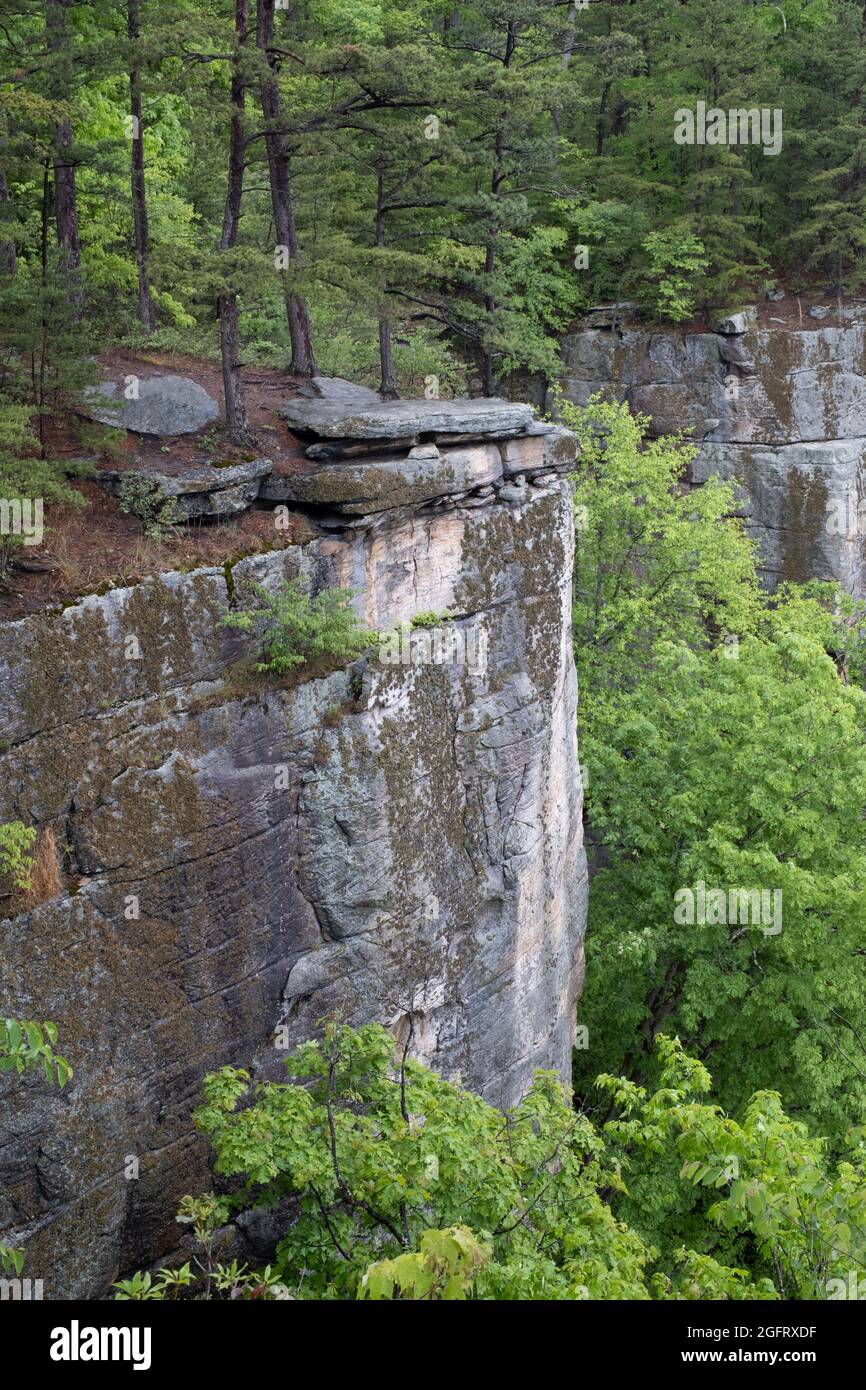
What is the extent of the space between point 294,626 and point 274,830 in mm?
2110

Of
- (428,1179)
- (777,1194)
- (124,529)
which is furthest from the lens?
(124,529)

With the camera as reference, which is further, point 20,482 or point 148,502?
point 148,502

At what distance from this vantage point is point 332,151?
14.4m

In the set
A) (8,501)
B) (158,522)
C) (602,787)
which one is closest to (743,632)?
(602,787)

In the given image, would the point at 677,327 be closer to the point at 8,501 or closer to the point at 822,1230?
the point at 8,501

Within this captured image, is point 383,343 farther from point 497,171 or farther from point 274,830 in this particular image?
point 274,830

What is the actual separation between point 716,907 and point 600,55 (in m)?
22.2

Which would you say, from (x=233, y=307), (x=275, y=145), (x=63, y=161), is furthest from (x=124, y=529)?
(x=63, y=161)

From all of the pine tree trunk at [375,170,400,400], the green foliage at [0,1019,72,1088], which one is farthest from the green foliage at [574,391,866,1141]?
the green foliage at [0,1019,72,1088]

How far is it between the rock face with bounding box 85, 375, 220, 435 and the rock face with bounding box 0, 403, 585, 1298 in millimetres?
2147

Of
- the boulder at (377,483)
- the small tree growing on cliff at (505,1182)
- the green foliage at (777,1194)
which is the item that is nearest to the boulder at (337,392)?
the boulder at (377,483)

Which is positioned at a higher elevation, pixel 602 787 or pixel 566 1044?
pixel 602 787

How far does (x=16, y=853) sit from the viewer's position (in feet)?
30.3

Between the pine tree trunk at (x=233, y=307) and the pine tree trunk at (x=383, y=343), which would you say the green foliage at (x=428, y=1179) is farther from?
the pine tree trunk at (x=383, y=343)
